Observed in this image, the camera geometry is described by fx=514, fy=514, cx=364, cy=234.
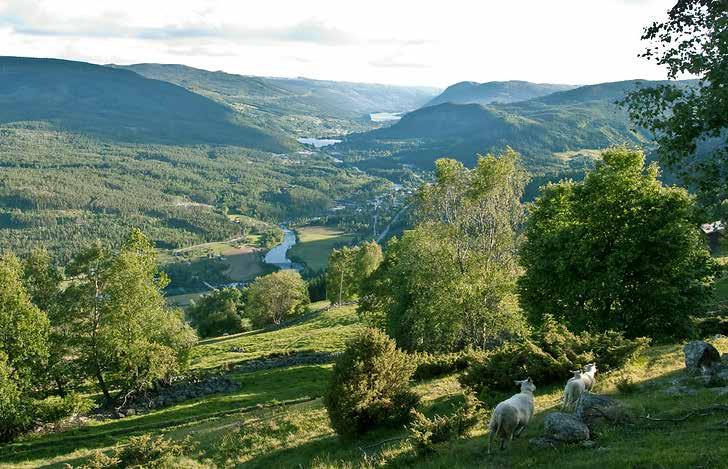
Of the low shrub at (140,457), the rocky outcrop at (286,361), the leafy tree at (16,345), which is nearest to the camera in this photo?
the low shrub at (140,457)

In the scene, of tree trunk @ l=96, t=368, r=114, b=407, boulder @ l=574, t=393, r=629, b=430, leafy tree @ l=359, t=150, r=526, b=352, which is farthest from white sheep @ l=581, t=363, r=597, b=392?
tree trunk @ l=96, t=368, r=114, b=407

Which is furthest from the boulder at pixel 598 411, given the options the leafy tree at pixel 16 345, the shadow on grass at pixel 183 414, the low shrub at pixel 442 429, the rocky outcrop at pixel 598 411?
the leafy tree at pixel 16 345

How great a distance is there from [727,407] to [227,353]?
64962mm

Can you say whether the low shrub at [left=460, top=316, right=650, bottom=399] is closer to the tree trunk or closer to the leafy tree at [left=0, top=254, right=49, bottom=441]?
the leafy tree at [left=0, top=254, right=49, bottom=441]

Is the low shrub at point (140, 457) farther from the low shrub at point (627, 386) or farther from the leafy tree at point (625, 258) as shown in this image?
the leafy tree at point (625, 258)

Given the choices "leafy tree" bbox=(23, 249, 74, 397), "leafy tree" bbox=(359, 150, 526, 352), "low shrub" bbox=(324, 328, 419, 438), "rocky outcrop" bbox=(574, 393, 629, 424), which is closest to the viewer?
"rocky outcrop" bbox=(574, 393, 629, 424)

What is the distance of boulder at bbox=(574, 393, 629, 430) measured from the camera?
15102mm

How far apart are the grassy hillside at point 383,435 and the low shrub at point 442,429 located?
32 centimetres

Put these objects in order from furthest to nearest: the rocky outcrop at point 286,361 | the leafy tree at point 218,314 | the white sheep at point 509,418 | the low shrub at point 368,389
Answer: the leafy tree at point 218,314
the rocky outcrop at point 286,361
the low shrub at point 368,389
the white sheep at point 509,418

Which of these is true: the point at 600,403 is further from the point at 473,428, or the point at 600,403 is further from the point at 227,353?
the point at 227,353

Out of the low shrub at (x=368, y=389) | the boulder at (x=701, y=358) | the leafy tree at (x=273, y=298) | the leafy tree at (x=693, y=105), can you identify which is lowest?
the leafy tree at (x=273, y=298)

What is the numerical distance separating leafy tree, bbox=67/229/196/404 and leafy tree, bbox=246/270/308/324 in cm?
6147

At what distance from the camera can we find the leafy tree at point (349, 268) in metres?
95.4

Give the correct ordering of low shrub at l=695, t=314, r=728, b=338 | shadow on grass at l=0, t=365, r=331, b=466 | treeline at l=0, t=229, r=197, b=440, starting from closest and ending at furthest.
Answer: low shrub at l=695, t=314, r=728, b=338
shadow on grass at l=0, t=365, r=331, b=466
treeline at l=0, t=229, r=197, b=440
